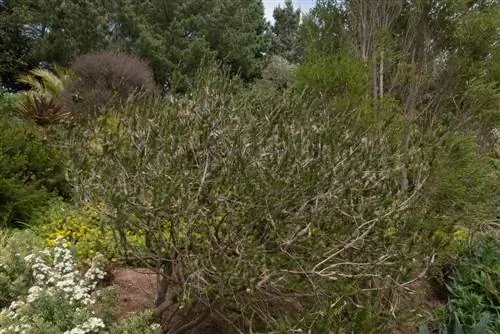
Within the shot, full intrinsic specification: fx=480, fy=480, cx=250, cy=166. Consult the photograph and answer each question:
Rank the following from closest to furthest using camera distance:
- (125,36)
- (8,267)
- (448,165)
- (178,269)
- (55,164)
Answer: (178,269)
(8,267)
(448,165)
(55,164)
(125,36)

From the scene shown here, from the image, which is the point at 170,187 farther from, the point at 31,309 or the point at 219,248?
the point at 31,309

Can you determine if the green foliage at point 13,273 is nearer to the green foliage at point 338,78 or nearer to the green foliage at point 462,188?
the green foliage at point 338,78

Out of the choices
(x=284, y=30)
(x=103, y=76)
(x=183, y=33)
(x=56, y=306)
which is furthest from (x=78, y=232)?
(x=284, y=30)

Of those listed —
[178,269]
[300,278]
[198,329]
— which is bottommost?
[198,329]

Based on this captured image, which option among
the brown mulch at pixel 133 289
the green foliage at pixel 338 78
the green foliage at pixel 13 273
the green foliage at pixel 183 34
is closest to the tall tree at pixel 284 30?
the green foliage at pixel 183 34

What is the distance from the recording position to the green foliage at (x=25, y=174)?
6.02 meters

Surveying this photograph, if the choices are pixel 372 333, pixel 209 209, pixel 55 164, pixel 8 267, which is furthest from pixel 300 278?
pixel 55 164

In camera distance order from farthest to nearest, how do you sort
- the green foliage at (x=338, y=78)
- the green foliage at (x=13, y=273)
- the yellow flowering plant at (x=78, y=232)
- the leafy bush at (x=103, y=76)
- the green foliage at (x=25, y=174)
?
the leafy bush at (x=103, y=76) → the green foliage at (x=25, y=174) → the green foliage at (x=338, y=78) → the yellow flowering plant at (x=78, y=232) → the green foliage at (x=13, y=273)

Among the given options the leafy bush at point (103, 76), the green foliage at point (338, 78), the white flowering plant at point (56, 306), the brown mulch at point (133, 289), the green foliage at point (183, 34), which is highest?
the green foliage at point (183, 34)

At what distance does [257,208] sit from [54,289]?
1.69 m

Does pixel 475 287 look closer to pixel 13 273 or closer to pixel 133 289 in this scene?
pixel 133 289

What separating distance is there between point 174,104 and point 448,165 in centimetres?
299

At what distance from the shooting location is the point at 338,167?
300 centimetres

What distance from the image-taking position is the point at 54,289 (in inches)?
134
